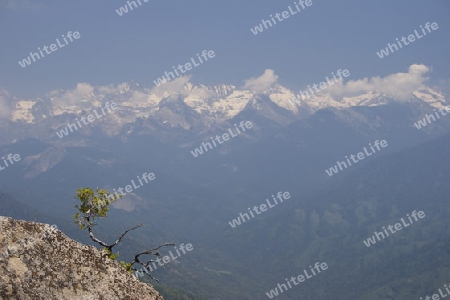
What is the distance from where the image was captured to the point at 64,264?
39.1 feet

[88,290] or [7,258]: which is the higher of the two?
[7,258]

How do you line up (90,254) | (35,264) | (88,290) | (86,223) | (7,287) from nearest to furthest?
(7,287)
(35,264)
(88,290)
(90,254)
(86,223)

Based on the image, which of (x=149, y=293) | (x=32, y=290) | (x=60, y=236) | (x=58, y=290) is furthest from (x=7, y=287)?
(x=149, y=293)

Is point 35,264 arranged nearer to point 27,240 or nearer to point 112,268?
point 27,240

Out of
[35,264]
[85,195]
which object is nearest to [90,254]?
[35,264]

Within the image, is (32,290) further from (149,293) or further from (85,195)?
(85,195)

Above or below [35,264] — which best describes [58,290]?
below

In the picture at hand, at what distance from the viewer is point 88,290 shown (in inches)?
476

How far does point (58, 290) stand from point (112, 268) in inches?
85.5

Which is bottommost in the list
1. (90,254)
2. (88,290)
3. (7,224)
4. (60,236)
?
(88,290)

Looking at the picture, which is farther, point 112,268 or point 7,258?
point 112,268

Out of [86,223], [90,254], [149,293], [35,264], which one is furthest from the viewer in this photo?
[86,223]

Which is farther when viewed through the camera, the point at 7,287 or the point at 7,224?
the point at 7,224

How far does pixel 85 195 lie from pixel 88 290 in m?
6.02
